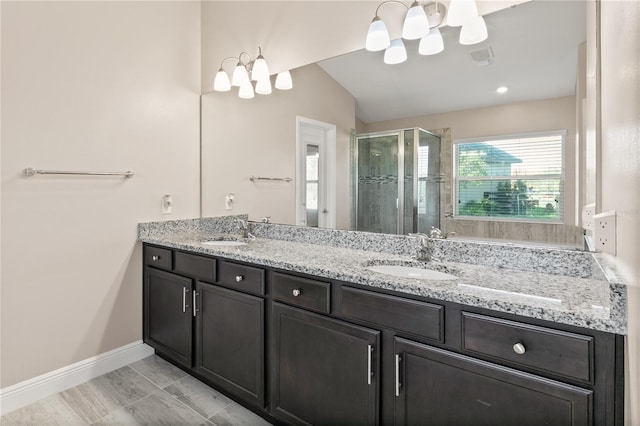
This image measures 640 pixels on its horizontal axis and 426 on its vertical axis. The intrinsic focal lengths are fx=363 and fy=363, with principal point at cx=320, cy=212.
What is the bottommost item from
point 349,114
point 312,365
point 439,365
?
point 312,365

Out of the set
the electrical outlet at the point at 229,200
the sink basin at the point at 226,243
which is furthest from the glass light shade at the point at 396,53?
the electrical outlet at the point at 229,200

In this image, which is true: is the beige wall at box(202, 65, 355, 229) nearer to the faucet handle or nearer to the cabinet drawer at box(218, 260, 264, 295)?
the faucet handle

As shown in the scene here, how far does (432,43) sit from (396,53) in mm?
192

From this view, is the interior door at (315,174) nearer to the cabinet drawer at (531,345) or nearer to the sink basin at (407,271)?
the sink basin at (407,271)

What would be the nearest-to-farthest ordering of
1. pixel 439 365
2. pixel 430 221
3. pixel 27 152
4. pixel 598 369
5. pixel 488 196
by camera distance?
pixel 598 369, pixel 439 365, pixel 488 196, pixel 430 221, pixel 27 152

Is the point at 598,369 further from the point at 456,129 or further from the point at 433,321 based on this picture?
the point at 456,129

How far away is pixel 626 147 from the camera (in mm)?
804

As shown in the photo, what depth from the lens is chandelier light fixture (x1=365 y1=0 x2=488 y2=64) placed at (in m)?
1.65

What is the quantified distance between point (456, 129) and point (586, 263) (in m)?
0.79

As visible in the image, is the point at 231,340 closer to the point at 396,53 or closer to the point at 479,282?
the point at 479,282

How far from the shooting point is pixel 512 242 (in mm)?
1567

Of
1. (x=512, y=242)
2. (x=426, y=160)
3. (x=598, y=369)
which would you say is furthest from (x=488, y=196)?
(x=598, y=369)

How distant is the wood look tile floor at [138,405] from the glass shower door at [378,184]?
3.85 feet

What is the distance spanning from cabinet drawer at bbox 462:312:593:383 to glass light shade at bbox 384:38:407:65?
1374 millimetres
